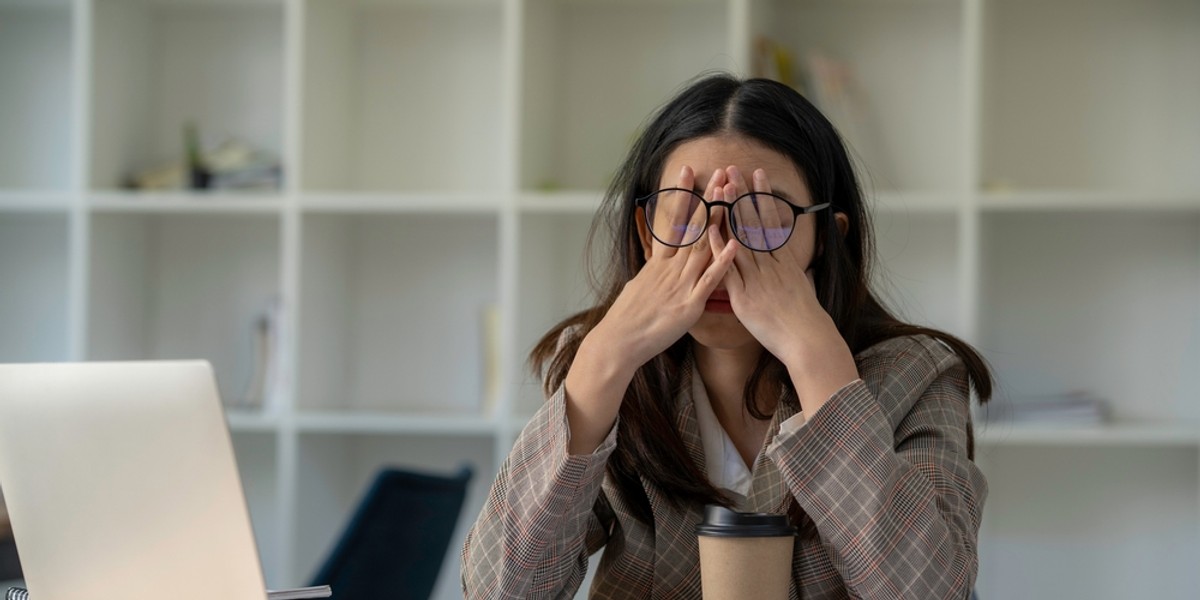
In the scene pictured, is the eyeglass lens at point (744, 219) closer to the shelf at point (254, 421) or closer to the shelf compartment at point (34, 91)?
the shelf at point (254, 421)

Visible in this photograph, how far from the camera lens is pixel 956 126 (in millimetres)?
3021

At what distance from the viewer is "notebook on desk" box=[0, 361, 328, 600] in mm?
979

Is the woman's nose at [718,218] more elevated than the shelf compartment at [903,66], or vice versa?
the shelf compartment at [903,66]

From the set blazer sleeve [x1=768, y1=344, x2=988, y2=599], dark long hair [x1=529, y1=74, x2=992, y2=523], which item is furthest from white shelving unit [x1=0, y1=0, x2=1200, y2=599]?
blazer sleeve [x1=768, y1=344, x2=988, y2=599]

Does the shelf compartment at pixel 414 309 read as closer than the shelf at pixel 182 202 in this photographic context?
No

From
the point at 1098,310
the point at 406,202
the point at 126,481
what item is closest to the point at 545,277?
the point at 406,202

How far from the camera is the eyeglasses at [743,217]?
1.34 metres

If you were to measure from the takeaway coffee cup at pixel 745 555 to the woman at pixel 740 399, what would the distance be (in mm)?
184

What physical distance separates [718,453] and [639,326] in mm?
226

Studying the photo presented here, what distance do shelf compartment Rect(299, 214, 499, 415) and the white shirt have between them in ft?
5.71

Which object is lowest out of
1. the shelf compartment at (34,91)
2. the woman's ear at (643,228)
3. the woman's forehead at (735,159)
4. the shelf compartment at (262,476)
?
the shelf compartment at (262,476)

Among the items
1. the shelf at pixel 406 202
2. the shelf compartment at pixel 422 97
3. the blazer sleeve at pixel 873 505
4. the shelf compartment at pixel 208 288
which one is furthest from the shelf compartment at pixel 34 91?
the blazer sleeve at pixel 873 505

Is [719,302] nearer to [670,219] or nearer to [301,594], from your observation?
[670,219]

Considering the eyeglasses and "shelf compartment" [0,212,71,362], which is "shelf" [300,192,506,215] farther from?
the eyeglasses
